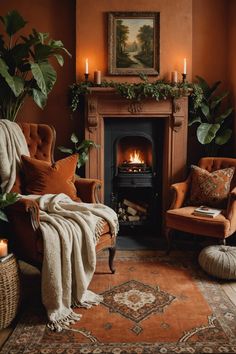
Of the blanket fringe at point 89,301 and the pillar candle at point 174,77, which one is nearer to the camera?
the blanket fringe at point 89,301

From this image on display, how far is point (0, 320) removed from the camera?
2037mm

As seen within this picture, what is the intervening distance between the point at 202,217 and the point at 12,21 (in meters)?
2.58

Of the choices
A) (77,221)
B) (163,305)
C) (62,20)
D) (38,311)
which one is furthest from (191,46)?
(38,311)

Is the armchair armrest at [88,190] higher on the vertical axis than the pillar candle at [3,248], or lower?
higher

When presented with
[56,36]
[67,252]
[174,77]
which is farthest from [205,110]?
[67,252]

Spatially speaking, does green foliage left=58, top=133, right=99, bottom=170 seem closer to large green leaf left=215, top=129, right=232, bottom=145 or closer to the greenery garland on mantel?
the greenery garland on mantel

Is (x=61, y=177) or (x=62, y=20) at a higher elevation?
(x=62, y=20)

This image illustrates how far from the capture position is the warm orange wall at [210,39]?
153 inches

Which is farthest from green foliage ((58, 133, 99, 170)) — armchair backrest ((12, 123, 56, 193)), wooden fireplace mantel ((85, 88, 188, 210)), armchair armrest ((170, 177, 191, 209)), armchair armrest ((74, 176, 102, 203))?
armchair armrest ((170, 177, 191, 209))

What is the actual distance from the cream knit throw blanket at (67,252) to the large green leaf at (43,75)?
42.3 inches

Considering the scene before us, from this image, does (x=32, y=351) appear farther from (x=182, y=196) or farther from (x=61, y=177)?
(x=182, y=196)

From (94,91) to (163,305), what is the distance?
2.26 metres

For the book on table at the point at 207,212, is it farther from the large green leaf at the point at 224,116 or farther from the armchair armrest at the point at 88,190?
the large green leaf at the point at 224,116

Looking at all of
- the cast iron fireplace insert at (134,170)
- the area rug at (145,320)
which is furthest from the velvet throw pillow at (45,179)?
the cast iron fireplace insert at (134,170)
